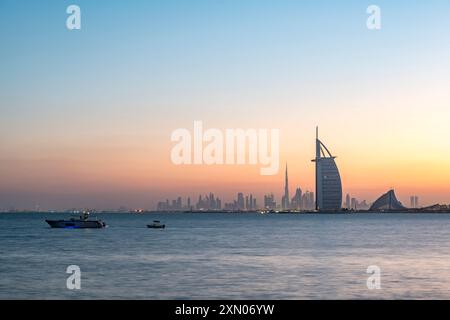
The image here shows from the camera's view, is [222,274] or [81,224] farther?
[81,224]

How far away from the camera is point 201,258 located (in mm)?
Result: 70125

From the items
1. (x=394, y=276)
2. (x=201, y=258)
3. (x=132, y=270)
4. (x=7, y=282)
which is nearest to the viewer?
(x=7, y=282)

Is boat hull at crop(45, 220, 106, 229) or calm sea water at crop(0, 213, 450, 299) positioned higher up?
calm sea water at crop(0, 213, 450, 299)

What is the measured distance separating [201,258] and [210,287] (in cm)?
2724

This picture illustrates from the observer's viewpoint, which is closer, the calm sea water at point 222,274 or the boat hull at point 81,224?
the calm sea water at point 222,274

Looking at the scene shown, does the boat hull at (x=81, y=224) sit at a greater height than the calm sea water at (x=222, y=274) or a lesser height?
lesser

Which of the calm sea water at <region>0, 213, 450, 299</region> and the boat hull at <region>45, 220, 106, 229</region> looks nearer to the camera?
the calm sea water at <region>0, 213, 450, 299</region>
